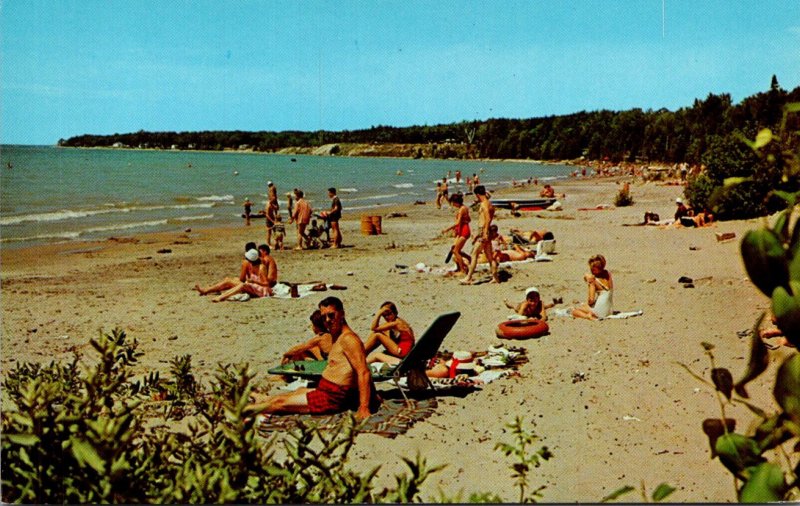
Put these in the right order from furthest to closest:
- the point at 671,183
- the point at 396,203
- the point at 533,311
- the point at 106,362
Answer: the point at 671,183 < the point at 396,203 < the point at 533,311 < the point at 106,362

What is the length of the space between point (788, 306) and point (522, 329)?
21.5 ft

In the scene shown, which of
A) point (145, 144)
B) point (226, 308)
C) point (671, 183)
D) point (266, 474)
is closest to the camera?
point (266, 474)

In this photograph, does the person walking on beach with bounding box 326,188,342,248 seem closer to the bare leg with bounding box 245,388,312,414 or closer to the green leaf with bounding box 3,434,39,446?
the bare leg with bounding box 245,388,312,414

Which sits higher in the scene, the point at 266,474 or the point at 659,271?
the point at 266,474

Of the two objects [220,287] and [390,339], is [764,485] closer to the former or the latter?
[390,339]

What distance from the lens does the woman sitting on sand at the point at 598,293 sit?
8562 millimetres

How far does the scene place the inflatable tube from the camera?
8016 millimetres

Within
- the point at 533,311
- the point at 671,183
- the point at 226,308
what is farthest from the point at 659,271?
the point at 671,183

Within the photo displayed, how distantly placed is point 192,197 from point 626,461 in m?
33.5

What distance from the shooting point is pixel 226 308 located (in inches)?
406

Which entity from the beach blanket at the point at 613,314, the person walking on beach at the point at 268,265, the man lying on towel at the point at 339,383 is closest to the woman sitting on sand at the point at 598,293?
the beach blanket at the point at 613,314

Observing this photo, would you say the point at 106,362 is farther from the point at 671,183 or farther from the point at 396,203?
the point at 671,183

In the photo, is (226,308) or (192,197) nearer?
(226,308)

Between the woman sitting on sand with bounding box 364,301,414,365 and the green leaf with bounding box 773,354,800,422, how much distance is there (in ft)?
17.7
